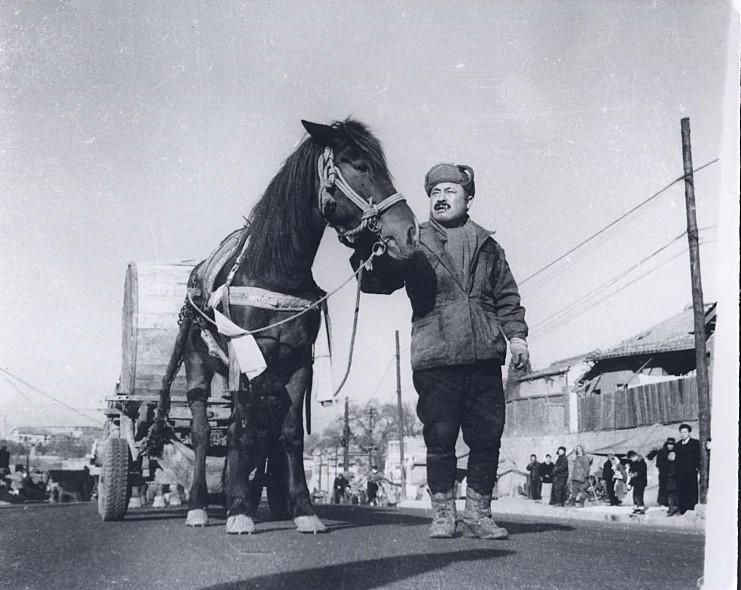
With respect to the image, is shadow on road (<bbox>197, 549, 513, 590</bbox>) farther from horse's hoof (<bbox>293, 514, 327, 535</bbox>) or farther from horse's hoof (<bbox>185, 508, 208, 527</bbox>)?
horse's hoof (<bbox>185, 508, 208, 527</bbox>)

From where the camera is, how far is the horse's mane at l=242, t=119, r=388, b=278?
5301 mm

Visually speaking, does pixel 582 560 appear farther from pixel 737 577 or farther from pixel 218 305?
pixel 218 305

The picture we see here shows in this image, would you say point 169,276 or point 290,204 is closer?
point 290,204

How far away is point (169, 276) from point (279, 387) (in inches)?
132

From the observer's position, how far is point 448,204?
4742 millimetres

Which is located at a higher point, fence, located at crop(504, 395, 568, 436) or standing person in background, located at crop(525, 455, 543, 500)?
fence, located at crop(504, 395, 568, 436)

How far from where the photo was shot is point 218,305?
5.57 m

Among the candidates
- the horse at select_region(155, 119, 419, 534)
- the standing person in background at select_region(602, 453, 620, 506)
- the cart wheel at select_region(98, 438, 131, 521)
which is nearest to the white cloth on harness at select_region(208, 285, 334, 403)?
the horse at select_region(155, 119, 419, 534)

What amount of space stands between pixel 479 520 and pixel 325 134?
2.53 meters

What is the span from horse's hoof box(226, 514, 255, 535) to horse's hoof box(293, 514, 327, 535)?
30cm

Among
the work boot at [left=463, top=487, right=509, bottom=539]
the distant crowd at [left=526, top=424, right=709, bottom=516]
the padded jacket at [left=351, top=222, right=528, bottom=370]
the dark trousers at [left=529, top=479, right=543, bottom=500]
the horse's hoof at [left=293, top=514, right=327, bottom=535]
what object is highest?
the padded jacket at [left=351, top=222, right=528, bottom=370]

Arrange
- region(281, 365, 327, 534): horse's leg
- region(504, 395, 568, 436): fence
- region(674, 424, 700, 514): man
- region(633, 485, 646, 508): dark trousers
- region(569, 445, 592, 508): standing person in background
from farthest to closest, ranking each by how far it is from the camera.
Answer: region(504, 395, 568, 436): fence → region(569, 445, 592, 508): standing person in background → region(633, 485, 646, 508): dark trousers → region(674, 424, 700, 514): man → region(281, 365, 327, 534): horse's leg

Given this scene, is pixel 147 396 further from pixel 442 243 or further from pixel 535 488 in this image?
pixel 535 488

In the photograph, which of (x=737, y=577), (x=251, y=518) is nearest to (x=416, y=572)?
(x=737, y=577)
